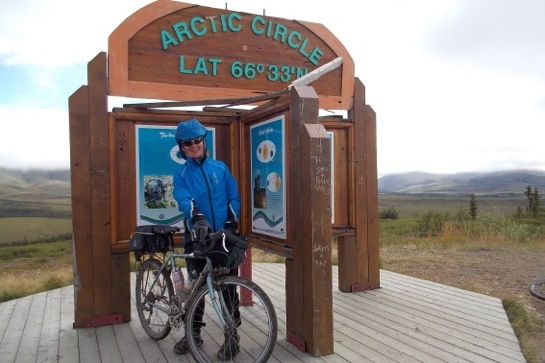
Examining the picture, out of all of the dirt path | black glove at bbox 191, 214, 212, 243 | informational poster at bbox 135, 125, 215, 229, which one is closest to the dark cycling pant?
black glove at bbox 191, 214, 212, 243

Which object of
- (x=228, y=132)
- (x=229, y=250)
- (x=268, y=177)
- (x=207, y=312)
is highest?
(x=228, y=132)

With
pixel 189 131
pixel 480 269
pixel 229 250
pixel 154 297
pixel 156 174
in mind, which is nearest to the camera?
pixel 229 250

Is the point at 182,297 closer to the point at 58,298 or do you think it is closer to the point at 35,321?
the point at 35,321

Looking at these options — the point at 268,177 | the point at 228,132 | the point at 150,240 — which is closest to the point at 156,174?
the point at 228,132

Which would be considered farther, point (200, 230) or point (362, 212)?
point (362, 212)

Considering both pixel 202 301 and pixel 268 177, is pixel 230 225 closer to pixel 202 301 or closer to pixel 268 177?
pixel 202 301

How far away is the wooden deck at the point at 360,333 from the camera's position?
4.00 metres

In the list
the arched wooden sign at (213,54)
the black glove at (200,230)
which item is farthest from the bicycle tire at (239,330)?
the arched wooden sign at (213,54)

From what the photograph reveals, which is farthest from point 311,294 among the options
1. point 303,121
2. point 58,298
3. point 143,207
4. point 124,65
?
point 58,298

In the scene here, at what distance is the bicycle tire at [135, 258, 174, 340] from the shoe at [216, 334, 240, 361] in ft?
2.13

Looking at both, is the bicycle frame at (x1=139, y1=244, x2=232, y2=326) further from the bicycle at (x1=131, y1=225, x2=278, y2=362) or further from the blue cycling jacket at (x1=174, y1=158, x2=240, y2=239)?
the blue cycling jacket at (x1=174, y1=158, x2=240, y2=239)

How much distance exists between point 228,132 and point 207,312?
2127mm

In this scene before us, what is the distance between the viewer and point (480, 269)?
27.3ft

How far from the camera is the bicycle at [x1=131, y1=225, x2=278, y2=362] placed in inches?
143
